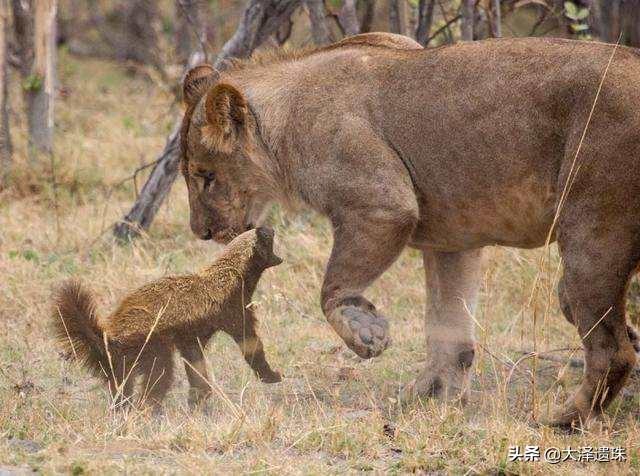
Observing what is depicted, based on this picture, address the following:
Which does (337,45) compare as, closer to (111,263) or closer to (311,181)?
(311,181)

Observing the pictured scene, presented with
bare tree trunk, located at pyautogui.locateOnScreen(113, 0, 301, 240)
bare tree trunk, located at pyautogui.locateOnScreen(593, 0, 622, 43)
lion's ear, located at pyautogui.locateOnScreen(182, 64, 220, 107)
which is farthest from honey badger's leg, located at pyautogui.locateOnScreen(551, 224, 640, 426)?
bare tree trunk, located at pyautogui.locateOnScreen(593, 0, 622, 43)

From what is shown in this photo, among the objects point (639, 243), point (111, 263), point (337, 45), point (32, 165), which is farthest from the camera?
point (32, 165)

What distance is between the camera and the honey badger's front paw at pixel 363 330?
5047 mm

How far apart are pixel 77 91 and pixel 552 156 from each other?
1044cm

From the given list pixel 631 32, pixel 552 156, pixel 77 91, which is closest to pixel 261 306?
pixel 552 156

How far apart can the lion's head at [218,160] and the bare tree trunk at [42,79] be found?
4.57 metres

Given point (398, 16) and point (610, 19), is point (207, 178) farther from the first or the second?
point (610, 19)

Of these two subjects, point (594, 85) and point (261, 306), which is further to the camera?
point (261, 306)

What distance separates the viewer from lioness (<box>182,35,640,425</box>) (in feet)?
15.7

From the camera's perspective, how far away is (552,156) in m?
4.95

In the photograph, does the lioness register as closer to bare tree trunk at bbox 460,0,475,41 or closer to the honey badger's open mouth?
the honey badger's open mouth

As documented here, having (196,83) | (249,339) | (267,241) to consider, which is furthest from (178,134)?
(249,339)

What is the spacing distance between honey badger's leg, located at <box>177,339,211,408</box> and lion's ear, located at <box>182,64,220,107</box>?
3.97ft

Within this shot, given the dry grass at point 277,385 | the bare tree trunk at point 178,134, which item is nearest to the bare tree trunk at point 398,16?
the bare tree trunk at point 178,134
